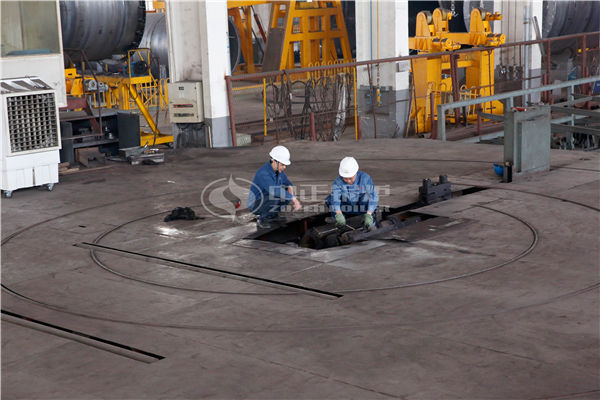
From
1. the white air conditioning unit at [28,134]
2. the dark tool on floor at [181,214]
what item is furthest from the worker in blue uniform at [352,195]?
the white air conditioning unit at [28,134]

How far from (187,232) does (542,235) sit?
13.8ft

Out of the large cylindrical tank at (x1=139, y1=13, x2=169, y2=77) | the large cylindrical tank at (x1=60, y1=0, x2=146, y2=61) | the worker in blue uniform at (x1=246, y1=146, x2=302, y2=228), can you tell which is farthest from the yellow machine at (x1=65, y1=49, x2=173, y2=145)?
the worker in blue uniform at (x1=246, y1=146, x2=302, y2=228)

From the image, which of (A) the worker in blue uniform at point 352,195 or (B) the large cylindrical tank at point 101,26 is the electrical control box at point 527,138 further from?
(B) the large cylindrical tank at point 101,26

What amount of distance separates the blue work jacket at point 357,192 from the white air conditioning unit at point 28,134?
17.1 ft

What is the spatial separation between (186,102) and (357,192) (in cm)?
777

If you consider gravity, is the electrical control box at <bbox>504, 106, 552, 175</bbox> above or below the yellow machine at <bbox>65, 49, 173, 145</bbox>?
below

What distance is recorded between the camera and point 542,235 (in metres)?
9.06

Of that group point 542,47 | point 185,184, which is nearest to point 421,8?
point 542,47

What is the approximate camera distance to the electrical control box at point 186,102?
635 inches

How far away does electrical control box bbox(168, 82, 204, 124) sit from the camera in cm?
1612

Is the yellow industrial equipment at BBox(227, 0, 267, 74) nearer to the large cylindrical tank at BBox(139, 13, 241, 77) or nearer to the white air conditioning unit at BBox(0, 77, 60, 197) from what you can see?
the large cylindrical tank at BBox(139, 13, 241, 77)

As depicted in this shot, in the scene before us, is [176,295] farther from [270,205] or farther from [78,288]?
[270,205]

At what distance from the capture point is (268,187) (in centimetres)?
957

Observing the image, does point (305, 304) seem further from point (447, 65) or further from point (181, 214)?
point (447, 65)
